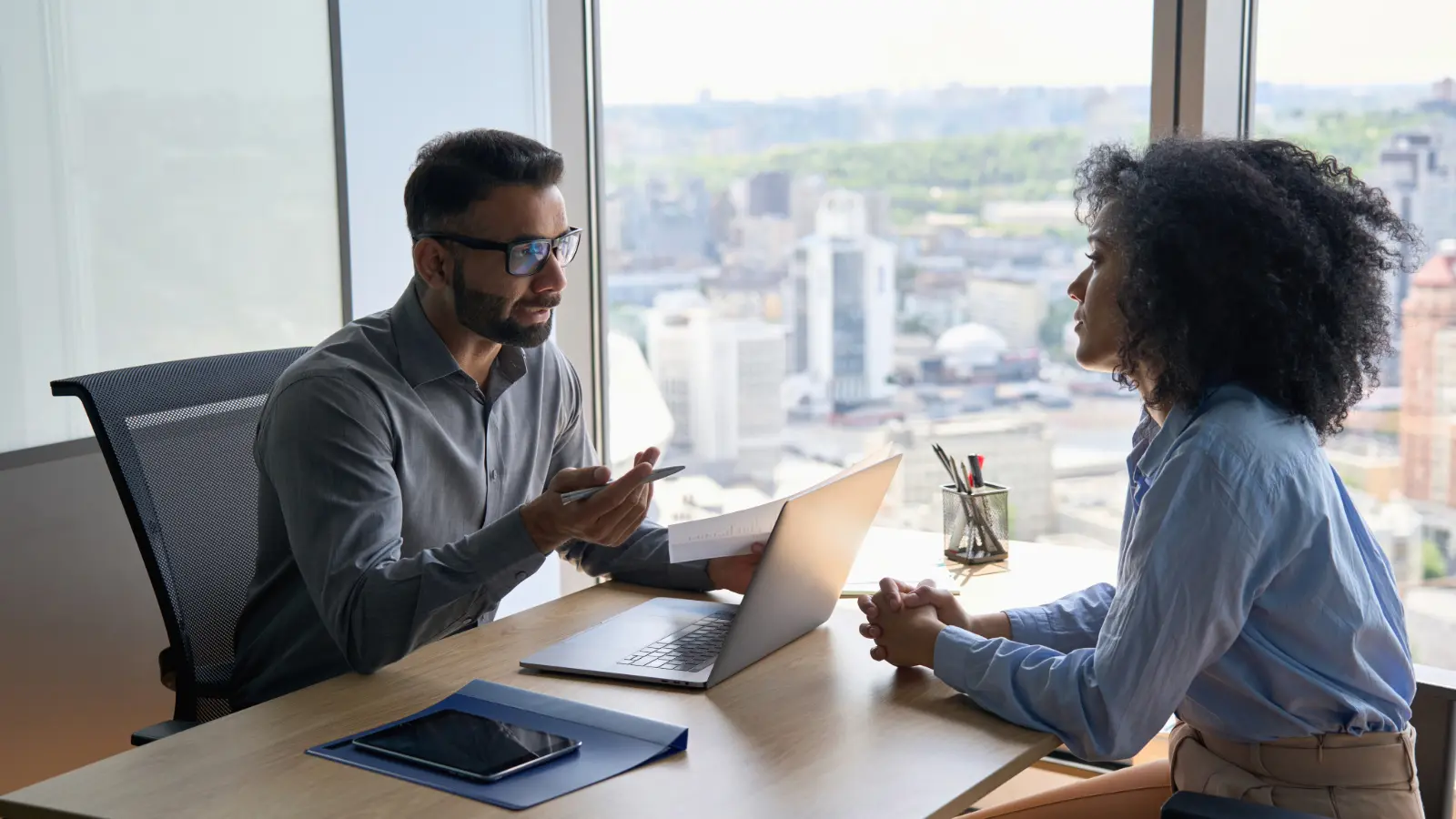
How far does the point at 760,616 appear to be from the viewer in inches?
66.0

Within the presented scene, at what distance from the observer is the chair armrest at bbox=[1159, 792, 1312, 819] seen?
1.31 m

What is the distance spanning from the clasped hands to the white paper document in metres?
0.16

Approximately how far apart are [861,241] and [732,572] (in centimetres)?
150

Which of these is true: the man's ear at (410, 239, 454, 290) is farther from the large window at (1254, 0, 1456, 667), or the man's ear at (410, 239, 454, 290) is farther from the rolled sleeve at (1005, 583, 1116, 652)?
A: the large window at (1254, 0, 1456, 667)

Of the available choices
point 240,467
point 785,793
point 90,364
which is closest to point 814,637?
point 785,793

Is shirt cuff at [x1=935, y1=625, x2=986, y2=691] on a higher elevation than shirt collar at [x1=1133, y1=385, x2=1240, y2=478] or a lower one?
lower

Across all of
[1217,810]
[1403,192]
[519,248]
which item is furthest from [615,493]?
[1403,192]

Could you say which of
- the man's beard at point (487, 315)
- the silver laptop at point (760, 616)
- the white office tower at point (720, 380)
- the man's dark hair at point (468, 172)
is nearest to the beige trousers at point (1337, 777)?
the silver laptop at point (760, 616)

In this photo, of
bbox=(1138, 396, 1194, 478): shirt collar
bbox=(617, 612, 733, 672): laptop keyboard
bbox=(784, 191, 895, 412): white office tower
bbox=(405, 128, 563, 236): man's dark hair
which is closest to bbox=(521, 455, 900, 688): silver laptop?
bbox=(617, 612, 733, 672): laptop keyboard

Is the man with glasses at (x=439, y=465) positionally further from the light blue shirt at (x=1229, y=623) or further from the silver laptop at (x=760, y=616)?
the light blue shirt at (x=1229, y=623)

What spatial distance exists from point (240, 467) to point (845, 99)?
72.9 inches

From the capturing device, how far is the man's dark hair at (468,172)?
6.76 feet

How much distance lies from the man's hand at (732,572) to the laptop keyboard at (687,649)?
126 millimetres

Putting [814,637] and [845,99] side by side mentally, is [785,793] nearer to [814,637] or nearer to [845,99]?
[814,637]
